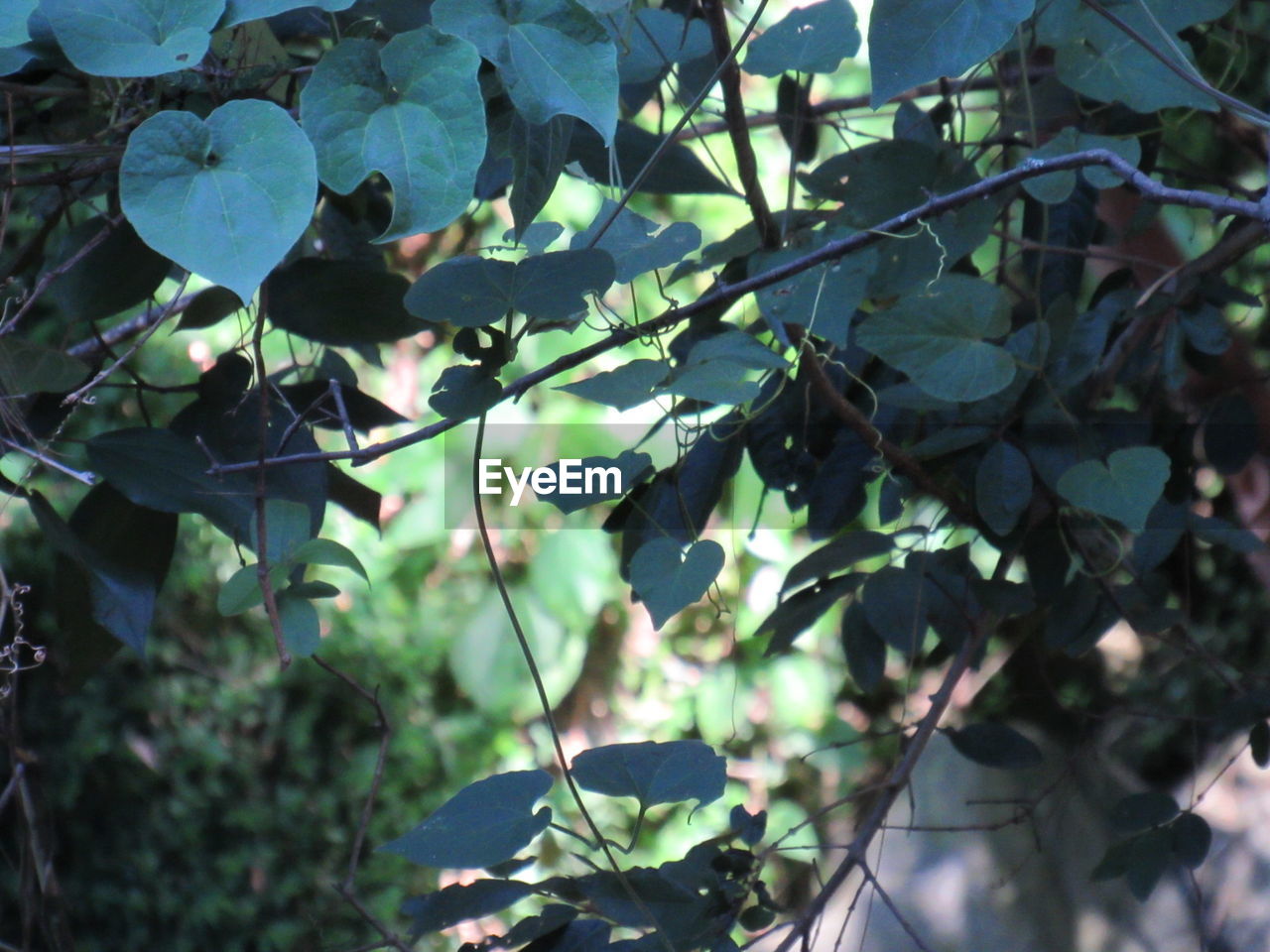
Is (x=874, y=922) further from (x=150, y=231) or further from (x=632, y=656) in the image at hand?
(x=150, y=231)

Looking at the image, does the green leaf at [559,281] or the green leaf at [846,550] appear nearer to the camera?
the green leaf at [559,281]

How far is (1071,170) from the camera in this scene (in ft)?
1.79

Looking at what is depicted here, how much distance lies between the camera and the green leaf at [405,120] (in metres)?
0.41

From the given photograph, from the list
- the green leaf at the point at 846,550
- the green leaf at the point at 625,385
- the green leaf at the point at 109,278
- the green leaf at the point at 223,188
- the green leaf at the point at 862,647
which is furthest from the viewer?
the green leaf at the point at 862,647

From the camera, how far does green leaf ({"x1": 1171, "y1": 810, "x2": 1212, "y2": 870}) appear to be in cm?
72

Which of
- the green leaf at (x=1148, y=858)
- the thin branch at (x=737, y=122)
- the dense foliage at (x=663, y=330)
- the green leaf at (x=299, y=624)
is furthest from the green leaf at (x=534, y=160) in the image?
the green leaf at (x=1148, y=858)

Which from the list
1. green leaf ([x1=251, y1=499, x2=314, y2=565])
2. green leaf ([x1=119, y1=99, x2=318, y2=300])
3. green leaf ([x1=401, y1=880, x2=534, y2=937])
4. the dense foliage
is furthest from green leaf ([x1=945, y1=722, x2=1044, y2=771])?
green leaf ([x1=119, y1=99, x2=318, y2=300])

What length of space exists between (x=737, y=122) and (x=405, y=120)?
0.74ft

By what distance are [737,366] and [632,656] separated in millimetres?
1880

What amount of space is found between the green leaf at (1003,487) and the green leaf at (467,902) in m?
0.32

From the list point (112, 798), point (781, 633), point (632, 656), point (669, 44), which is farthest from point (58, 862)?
point (669, 44)

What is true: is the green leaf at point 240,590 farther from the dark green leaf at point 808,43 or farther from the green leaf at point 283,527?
the dark green leaf at point 808,43

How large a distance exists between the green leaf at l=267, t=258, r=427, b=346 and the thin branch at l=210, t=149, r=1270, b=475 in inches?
5.3

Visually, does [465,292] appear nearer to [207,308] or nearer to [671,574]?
[671,574]
